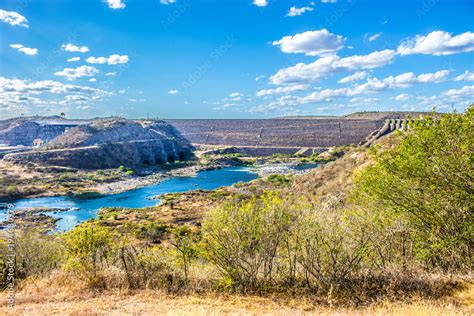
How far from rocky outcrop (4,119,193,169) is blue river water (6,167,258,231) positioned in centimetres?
2225

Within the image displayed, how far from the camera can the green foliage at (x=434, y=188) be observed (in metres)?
9.02

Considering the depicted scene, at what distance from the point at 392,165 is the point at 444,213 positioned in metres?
1.97

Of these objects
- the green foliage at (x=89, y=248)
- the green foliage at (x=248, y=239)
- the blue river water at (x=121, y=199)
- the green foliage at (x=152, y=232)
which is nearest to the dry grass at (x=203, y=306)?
the green foliage at (x=248, y=239)

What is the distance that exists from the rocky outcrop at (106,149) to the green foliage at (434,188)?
79.9 meters

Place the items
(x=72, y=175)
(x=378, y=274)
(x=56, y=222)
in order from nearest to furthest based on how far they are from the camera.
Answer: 1. (x=378, y=274)
2. (x=56, y=222)
3. (x=72, y=175)

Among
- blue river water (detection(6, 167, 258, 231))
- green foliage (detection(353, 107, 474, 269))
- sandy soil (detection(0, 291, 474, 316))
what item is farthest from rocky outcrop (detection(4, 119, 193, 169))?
green foliage (detection(353, 107, 474, 269))

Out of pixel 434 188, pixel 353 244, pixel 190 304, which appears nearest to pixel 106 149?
pixel 190 304

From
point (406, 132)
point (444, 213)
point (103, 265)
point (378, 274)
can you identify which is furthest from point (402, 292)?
point (103, 265)

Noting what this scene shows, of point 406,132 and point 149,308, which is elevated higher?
point 406,132

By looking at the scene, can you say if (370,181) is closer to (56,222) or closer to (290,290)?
(290,290)

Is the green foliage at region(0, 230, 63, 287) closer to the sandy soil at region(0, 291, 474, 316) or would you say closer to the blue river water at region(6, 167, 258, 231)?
the sandy soil at region(0, 291, 474, 316)

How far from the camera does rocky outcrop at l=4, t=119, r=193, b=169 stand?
262 feet

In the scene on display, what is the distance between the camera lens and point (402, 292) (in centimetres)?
839

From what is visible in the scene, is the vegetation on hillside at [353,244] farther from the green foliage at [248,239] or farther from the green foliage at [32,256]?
the green foliage at [32,256]
